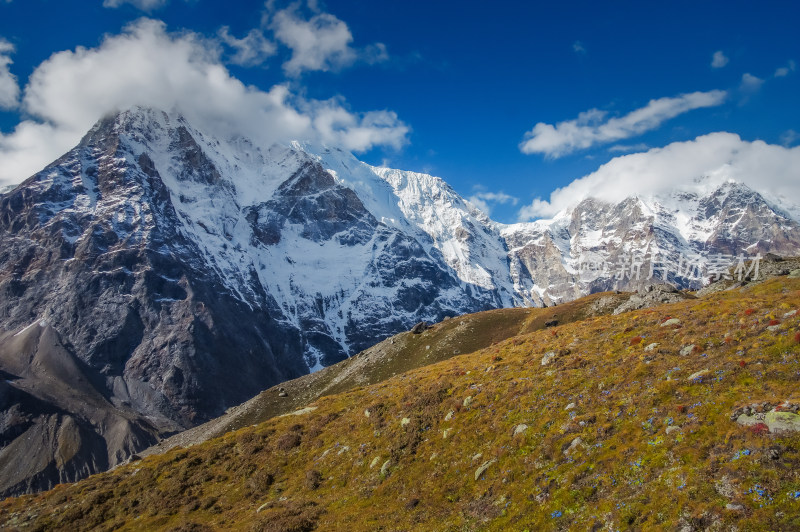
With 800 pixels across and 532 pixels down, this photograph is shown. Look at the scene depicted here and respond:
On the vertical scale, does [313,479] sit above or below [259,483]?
Answer: below

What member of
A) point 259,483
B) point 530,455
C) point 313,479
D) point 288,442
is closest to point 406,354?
point 288,442

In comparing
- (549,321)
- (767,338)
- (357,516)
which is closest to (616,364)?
(767,338)

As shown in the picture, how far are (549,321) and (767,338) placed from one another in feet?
225

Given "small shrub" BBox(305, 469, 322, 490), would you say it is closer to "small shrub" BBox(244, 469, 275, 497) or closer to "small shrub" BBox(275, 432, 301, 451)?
"small shrub" BBox(244, 469, 275, 497)

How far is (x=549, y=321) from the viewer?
9488 cm

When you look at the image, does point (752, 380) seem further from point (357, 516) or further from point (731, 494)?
point (357, 516)

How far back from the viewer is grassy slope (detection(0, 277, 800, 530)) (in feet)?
60.3

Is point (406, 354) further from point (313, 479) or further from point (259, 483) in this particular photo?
point (313, 479)

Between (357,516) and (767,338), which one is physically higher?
(767,338)

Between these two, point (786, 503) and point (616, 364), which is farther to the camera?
point (616, 364)

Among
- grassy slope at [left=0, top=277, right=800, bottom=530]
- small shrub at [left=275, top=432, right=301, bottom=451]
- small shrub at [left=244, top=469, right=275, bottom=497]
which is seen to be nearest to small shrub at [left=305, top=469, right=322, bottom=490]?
grassy slope at [left=0, top=277, right=800, bottom=530]

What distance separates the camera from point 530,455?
25.4m

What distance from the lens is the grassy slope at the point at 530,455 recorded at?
1838 cm

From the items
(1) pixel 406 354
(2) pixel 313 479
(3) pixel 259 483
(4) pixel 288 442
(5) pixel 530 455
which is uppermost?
(1) pixel 406 354
